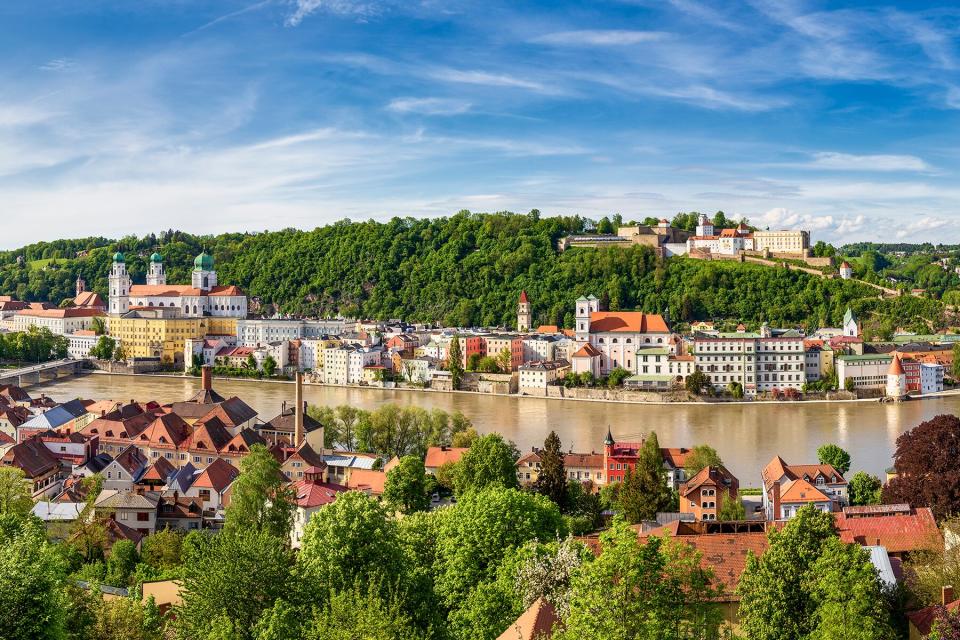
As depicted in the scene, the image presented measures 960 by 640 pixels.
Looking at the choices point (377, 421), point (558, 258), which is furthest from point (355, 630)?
point (558, 258)

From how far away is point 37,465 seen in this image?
42.8ft

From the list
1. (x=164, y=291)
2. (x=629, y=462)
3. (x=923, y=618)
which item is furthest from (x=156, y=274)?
(x=923, y=618)

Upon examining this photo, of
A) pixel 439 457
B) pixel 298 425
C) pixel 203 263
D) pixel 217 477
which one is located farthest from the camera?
pixel 203 263

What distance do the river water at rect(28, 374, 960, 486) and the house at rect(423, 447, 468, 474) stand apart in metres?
3.28

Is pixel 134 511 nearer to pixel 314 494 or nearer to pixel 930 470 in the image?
pixel 314 494

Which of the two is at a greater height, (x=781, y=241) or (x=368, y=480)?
(x=781, y=241)

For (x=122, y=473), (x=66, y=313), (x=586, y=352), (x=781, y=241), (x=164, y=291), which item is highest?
(x=781, y=241)

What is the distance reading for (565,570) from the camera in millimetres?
5590

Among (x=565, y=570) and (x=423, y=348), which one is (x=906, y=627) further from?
(x=423, y=348)

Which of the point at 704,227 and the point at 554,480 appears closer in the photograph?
the point at 554,480

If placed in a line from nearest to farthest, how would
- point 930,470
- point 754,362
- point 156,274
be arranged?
point 930,470 < point 754,362 < point 156,274

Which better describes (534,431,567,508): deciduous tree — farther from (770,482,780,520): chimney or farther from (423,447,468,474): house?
(770,482,780,520): chimney

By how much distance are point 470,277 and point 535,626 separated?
39.0 metres

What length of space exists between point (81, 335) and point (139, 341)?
2.56 m
